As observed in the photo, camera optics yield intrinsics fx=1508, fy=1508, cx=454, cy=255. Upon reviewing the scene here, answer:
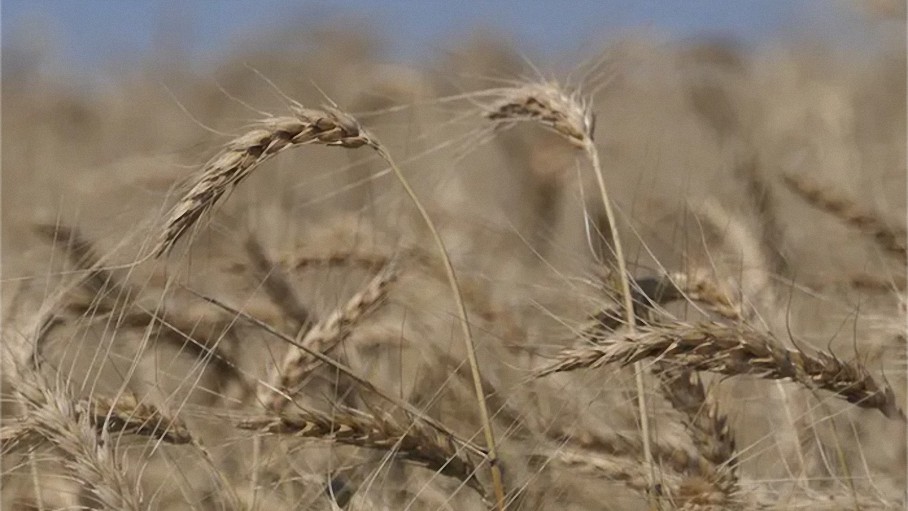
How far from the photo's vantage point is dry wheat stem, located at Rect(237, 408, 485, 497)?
63.7 inches

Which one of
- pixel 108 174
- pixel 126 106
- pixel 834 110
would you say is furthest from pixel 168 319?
pixel 126 106

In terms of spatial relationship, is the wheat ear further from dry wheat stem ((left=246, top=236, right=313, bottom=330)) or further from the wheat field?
dry wheat stem ((left=246, top=236, right=313, bottom=330))

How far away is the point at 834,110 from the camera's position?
457 centimetres

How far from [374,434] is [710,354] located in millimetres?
368

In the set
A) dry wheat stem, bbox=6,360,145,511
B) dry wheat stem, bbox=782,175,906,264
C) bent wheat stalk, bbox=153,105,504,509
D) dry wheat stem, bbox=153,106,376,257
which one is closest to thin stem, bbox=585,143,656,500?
bent wheat stalk, bbox=153,105,504,509

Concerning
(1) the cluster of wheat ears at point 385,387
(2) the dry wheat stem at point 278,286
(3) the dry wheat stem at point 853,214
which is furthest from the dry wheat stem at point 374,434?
(3) the dry wheat stem at point 853,214

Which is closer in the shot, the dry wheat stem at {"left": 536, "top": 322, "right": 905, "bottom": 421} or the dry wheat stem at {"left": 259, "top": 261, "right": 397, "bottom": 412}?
the dry wheat stem at {"left": 536, "top": 322, "right": 905, "bottom": 421}

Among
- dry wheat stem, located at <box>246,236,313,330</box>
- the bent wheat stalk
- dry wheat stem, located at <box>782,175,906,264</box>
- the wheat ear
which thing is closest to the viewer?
the bent wheat stalk

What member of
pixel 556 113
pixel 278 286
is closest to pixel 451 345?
pixel 278 286

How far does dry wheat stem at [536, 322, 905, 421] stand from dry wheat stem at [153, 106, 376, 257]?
1.11 ft

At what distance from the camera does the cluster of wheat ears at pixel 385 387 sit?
1.57m

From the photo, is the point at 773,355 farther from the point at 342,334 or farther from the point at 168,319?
the point at 168,319

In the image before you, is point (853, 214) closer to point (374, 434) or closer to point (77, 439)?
point (374, 434)

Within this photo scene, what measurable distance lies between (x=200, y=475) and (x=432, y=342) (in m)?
0.39
